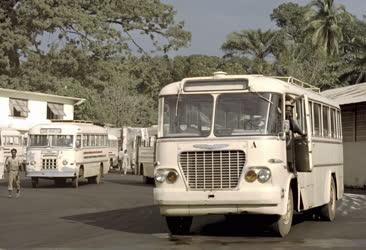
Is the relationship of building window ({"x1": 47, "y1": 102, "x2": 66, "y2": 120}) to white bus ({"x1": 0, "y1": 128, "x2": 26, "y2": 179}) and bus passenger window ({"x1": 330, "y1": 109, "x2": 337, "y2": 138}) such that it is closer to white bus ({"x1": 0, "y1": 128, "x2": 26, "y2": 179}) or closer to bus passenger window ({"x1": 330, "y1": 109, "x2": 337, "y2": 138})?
white bus ({"x1": 0, "y1": 128, "x2": 26, "y2": 179})

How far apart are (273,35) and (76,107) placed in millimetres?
17880

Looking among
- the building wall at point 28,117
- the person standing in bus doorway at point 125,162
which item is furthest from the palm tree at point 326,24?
the building wall at point 28,117

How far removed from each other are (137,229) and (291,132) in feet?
12.4

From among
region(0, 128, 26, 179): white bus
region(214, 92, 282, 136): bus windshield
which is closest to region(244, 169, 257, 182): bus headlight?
region(214, 92, 282, 136): bus windshield

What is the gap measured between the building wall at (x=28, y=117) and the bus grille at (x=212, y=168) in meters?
37.3

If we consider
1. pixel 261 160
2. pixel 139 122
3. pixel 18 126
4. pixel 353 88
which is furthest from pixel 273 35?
pixel 261 160

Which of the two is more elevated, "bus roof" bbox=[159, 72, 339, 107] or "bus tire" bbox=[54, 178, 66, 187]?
"bus roof" bbox=[159, 72, 339, 107]

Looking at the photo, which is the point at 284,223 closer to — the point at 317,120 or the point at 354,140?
the point at 317,120

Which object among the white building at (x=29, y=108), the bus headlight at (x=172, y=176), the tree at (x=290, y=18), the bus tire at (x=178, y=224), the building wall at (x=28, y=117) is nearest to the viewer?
the bus headlight at (x=172, y=176)

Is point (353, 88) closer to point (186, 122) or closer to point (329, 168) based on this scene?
point (329, 168)

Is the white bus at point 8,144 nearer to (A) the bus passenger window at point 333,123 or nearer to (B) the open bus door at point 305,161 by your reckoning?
(A) the bus passenger window at point 333,123

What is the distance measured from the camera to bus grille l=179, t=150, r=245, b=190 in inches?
488

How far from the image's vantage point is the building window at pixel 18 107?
161ft

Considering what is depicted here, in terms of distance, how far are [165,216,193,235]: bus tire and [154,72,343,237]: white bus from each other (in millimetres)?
19
